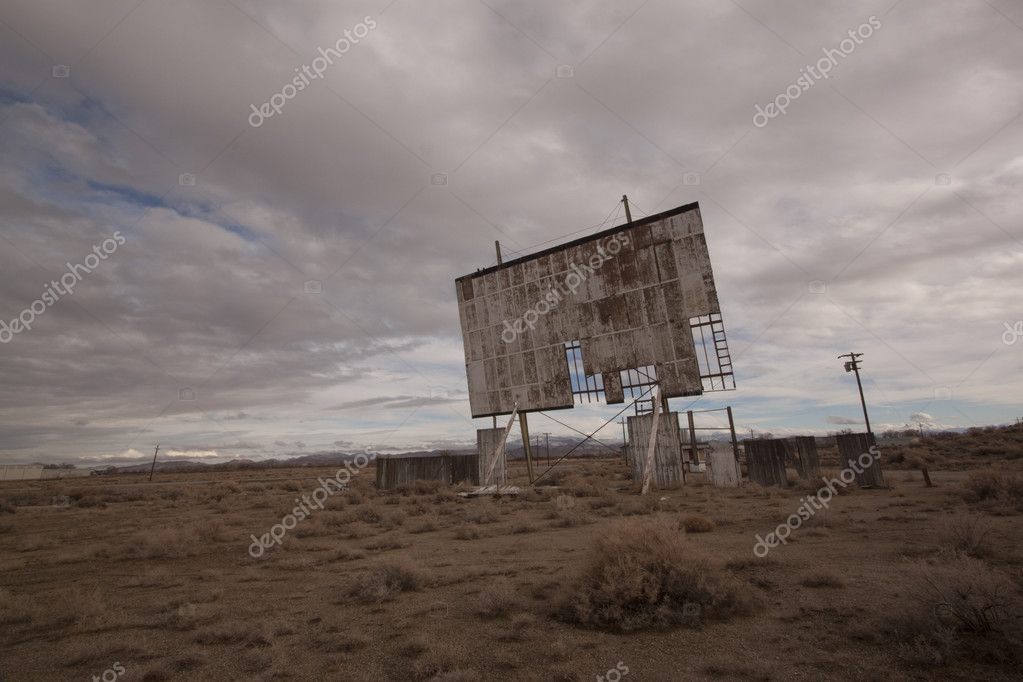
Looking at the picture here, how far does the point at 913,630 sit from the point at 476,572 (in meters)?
6.61

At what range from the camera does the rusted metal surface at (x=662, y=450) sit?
19.7 m

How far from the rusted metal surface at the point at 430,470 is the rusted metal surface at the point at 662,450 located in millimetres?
10727

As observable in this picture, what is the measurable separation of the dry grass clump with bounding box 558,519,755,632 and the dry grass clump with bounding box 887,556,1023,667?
5.70 ft

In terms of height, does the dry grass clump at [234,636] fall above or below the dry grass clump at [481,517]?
above

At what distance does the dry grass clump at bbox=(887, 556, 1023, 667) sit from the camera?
186 inches

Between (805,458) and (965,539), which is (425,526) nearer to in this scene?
(965,539)

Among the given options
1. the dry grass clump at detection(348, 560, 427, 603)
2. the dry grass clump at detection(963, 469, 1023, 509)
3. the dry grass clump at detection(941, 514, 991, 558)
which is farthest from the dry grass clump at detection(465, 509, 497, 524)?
the dry grass clump at detection(963, 469, 1023, 509)

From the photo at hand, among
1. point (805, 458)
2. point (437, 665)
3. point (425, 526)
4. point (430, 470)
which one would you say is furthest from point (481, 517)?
point (805, 458)

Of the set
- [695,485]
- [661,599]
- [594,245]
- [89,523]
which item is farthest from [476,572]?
[89,523]

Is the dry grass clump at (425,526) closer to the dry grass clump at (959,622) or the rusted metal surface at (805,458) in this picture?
the dry grass clump at (959,622)

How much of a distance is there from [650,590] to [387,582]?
184 inches

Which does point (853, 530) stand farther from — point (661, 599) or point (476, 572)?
point (476, 572)

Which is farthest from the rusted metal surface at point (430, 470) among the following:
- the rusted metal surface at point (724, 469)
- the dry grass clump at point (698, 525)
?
the dry grass clump at point (698, 525)

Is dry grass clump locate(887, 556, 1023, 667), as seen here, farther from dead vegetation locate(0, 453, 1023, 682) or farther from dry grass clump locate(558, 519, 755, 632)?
dry grass clump locate(558, 519, 755, 632)
